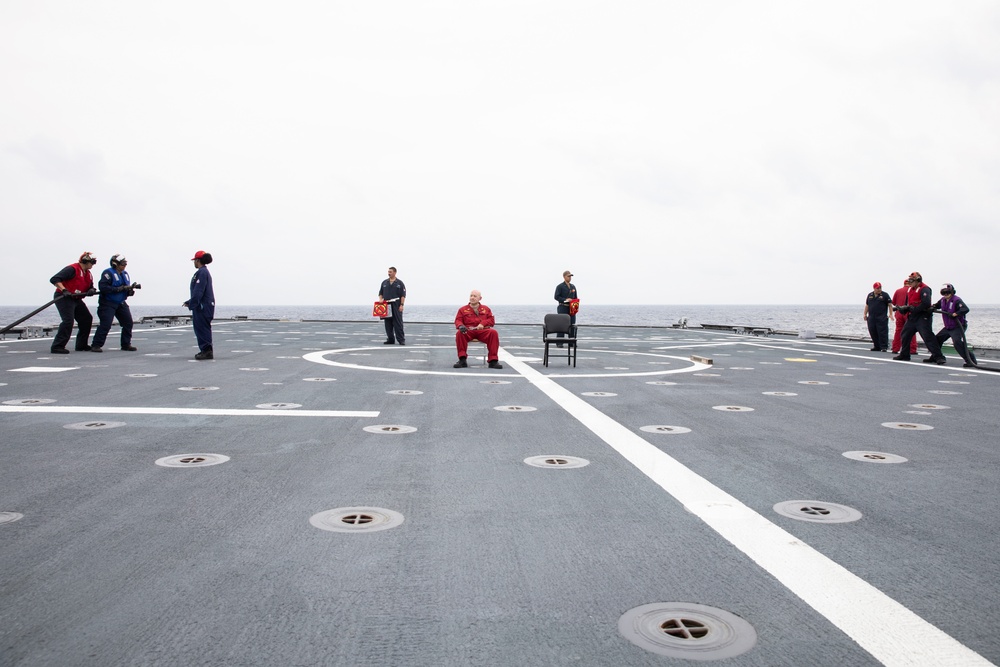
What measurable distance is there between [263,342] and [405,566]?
17147mm

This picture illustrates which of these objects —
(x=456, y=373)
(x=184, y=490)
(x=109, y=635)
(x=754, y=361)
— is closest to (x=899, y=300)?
(x=754, y=361)

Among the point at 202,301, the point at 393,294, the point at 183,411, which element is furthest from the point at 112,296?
the point at 183,411

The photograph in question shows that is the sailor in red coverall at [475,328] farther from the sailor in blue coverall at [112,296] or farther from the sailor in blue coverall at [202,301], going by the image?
the sailor in blue coverall at [112,296]

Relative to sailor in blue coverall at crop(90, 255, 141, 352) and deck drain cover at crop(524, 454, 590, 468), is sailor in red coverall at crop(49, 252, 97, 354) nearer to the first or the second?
sailor in blue coverall at crop(90, 255, 141, 352)

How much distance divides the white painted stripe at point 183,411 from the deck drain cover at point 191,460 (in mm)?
1910

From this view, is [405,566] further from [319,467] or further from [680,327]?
[680,327]

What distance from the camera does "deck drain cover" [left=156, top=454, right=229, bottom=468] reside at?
16.1 ft

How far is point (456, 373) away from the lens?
11.6 meters

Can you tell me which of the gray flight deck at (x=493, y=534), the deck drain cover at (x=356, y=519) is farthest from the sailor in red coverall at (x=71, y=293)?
the deck drain cover at (x=356, y=519)

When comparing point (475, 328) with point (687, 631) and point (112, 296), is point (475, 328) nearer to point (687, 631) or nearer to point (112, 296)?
point (112, 296)

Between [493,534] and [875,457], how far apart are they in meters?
3.49

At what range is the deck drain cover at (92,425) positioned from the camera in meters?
6.19

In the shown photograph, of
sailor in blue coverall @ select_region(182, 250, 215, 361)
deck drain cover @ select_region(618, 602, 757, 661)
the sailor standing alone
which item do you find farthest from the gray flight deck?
the sailor standing alone

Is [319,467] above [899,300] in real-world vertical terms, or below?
below
